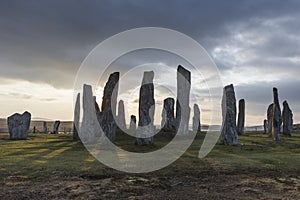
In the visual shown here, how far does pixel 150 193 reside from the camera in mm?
9047

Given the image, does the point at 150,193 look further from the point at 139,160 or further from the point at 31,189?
the point at 139,160

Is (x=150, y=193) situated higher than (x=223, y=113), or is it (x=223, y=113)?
(x=223, y=113)

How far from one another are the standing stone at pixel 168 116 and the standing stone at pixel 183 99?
783 mm

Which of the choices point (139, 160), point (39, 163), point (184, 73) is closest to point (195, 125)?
point (184, 73)

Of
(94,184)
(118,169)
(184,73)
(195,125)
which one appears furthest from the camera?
(195,125)

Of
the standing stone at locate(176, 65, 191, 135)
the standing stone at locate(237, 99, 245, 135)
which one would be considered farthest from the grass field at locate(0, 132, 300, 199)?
the standing stone at locate(237, 99, 245, 135)

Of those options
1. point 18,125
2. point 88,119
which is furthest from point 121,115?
point 88,119

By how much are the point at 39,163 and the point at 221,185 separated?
25.3ft

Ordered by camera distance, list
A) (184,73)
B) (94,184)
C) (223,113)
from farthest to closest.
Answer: (184,73), (223,113), (94,184)

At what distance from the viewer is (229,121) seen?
21.5 meters

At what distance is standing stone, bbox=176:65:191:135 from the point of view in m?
28.6

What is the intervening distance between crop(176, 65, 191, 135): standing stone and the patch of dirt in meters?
17.4

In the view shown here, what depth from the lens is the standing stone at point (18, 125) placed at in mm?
27703

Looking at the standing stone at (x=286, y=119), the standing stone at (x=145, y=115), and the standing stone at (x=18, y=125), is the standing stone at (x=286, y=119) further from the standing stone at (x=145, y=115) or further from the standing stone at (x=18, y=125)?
the standing stone at (x=18, y=125)
